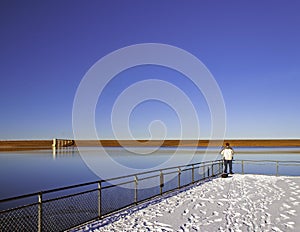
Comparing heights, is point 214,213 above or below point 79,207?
above

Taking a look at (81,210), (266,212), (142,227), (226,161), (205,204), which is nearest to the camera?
(142,227)

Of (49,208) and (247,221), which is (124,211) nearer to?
(247,221)

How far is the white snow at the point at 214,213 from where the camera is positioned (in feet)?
26.1

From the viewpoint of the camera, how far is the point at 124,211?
990 cm

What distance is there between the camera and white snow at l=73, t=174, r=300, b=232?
7.96m

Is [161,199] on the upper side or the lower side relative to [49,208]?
upper

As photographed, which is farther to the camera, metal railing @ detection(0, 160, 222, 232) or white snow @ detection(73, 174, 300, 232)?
metal railing @ detection(0, 160, 222, 232)

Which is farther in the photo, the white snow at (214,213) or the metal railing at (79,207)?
the metal railing at (79,207)

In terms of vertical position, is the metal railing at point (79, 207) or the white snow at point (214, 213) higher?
the white snow at point (214, 213)

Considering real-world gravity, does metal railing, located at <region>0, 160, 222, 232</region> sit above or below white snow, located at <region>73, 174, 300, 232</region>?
below

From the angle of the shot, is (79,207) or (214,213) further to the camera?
(79,207)

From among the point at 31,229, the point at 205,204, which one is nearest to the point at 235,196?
the point at 205,204

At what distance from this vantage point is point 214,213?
30.8 ft

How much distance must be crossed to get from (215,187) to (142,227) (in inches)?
289
